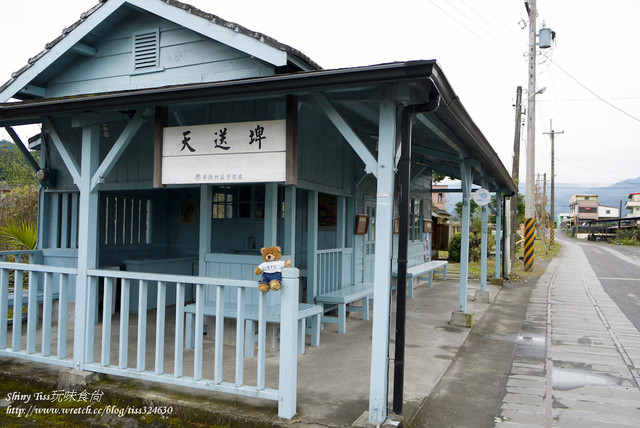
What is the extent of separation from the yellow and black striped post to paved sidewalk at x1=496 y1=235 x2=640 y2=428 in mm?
5967

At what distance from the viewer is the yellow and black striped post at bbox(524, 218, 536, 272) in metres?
15.9

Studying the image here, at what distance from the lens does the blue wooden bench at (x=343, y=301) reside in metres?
6.72

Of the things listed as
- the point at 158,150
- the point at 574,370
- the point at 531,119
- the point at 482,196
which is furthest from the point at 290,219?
the point at 531,119

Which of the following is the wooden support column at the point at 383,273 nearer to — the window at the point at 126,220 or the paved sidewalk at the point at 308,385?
the paved sidewalk at the point at 308,385

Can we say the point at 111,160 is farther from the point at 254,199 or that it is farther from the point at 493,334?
the point at 493,334

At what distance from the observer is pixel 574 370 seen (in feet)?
18.0

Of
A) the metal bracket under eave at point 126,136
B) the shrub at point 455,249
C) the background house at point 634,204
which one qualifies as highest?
the background house at point 634,204

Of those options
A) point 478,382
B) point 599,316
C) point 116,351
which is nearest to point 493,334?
point 478,382

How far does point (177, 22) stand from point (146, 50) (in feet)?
2.32

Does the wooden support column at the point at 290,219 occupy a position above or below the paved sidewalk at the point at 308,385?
above

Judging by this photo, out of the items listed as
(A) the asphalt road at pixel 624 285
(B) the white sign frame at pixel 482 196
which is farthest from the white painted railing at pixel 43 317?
(A) the asphalt road at pixel 624 285

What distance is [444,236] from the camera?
26.7 m

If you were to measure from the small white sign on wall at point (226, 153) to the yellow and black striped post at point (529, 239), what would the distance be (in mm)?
13854

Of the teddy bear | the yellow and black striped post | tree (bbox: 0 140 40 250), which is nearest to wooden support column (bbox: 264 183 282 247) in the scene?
the teddy bear
